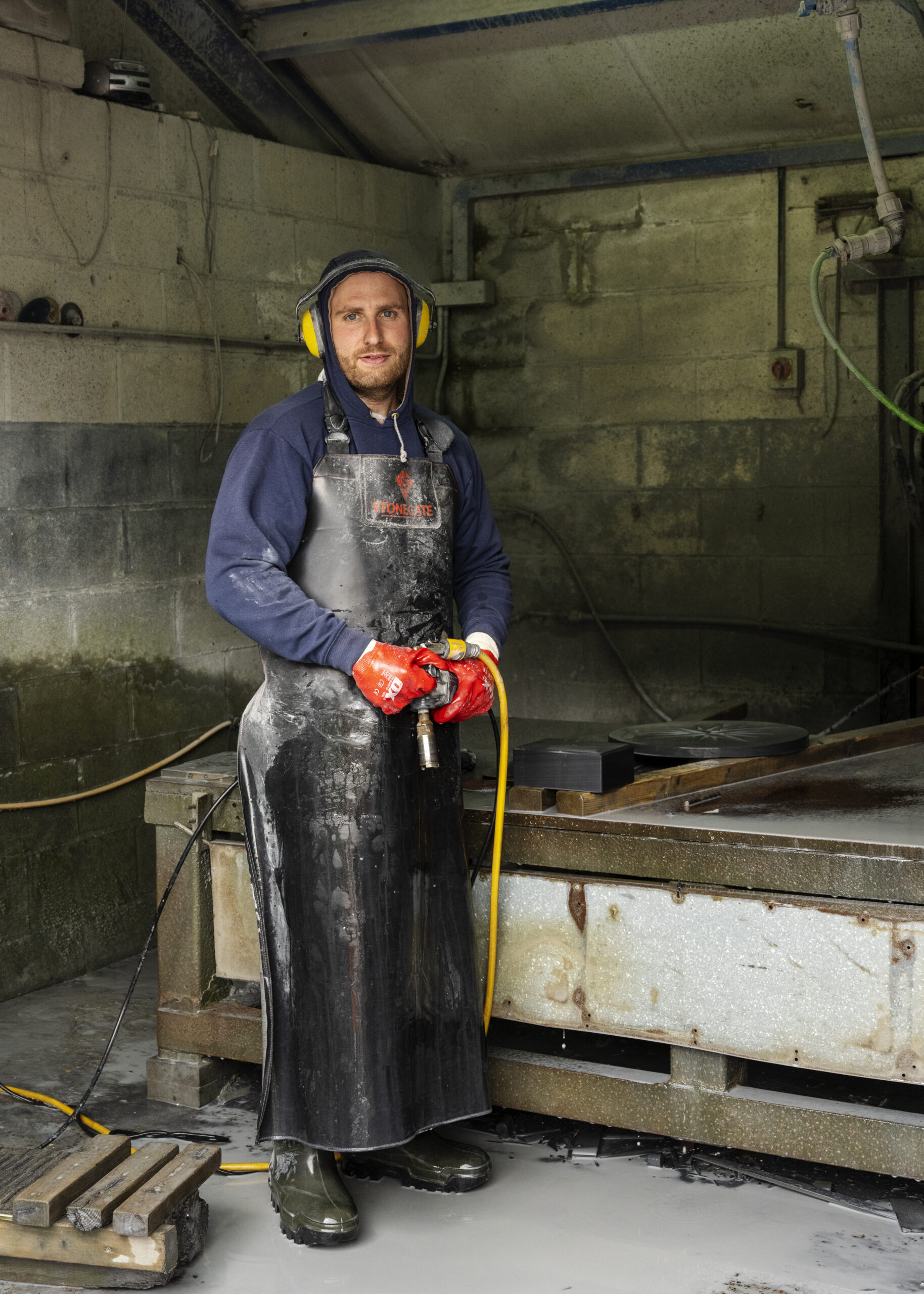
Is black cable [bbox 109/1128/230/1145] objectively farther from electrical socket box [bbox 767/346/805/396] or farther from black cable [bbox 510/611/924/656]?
electrical socket box [bbox 767/346/805/396]

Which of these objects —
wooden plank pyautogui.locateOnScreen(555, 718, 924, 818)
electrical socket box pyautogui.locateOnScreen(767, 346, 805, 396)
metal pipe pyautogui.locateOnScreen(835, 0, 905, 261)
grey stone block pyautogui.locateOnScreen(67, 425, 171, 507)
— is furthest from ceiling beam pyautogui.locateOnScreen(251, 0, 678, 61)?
wooden plank pyautogui.locateOnScreen(555, 718, 924, 818)

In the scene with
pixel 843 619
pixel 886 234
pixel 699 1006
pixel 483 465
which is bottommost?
pixel 699 1006

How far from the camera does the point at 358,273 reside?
2275mm

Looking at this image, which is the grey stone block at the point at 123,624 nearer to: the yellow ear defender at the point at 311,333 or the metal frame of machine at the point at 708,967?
the metal frame of machine at the point at 708,967

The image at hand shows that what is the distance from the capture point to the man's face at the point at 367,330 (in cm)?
226

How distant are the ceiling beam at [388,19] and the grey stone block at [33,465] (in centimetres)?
140

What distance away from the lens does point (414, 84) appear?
441 cm

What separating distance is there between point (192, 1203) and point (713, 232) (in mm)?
3403

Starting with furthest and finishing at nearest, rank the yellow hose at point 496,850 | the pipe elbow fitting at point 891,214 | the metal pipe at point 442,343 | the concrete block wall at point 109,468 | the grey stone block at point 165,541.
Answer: the metal pipe at point 442,343 → the grey stone block at point 165,541 → the concrete block wall at point 109,468 → the pipe elbow fitting at point 891,214 → the yellow hose at point 496,850

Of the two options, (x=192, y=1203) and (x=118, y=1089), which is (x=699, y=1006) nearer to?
(x=192, y=1203)

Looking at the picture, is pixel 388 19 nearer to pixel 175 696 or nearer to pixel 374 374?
pixel 175 696

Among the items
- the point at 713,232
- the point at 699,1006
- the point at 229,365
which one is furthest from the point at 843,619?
the point at 699,1006

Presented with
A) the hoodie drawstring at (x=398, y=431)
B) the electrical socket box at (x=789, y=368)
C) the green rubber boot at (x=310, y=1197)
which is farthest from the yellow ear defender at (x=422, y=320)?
the electrical socket box at (x=789, y=368)

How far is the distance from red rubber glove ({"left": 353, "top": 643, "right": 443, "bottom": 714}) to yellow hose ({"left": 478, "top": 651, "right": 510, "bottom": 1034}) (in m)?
0.21
